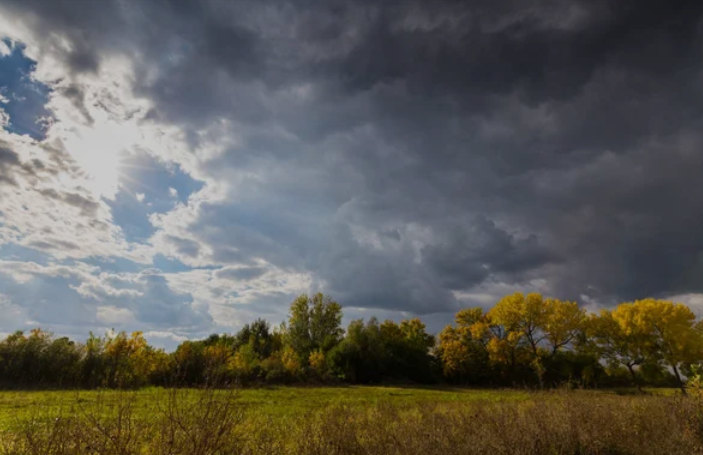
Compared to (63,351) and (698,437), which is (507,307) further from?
(63,351)

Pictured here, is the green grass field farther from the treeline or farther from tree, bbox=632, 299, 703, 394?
tree, bbox=632, 299, 703, 394

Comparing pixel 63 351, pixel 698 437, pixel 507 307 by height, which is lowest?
pixel 698 437

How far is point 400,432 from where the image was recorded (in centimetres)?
908

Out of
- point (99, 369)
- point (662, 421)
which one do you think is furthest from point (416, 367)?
point (662, 421)

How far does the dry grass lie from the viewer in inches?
231

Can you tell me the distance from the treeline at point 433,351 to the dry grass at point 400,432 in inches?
930

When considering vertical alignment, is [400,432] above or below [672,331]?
below

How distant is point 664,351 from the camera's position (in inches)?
1625

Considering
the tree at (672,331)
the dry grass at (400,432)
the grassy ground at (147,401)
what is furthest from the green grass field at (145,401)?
the tree at (672,331)

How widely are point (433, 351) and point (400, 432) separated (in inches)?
Answer: 2060

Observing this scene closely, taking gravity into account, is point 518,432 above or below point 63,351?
below

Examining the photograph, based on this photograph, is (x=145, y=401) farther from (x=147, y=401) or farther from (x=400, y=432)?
(x=400, y=432)

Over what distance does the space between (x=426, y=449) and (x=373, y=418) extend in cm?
316

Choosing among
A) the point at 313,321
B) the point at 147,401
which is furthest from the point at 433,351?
the point at 147,401
